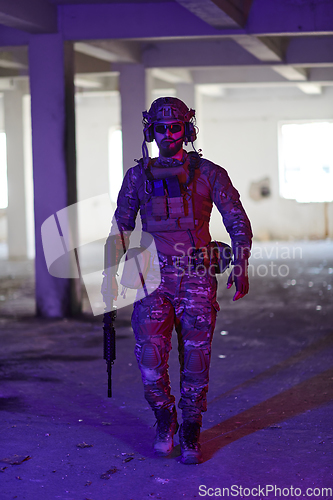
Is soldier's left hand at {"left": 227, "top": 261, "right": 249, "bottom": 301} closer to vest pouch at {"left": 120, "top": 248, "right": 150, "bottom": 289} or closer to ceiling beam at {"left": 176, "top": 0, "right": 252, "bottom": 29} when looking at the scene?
vest pouch at {"left": 120, "top": 248, "right": 150, "bottom": 289}

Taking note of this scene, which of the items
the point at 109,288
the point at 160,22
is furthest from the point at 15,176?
the point at 109,288

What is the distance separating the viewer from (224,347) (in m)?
5.75

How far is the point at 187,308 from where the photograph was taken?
127 inches

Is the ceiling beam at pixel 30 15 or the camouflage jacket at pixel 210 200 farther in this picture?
the ceiling beam at pixel 30 15

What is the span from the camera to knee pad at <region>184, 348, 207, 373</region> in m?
3.21

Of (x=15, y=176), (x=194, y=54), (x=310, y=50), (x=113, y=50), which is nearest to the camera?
(x=113, y=50)

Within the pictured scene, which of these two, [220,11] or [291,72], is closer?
[220,11]

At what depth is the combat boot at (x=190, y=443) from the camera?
3.18 m

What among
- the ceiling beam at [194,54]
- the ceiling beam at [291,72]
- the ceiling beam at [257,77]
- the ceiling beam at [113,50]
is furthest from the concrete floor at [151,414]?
the ceiling beam at [257,77]

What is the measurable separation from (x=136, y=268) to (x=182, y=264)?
0.24m

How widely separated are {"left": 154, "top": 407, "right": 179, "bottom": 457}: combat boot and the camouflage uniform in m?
0.06

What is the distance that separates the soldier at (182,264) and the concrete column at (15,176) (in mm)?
10642

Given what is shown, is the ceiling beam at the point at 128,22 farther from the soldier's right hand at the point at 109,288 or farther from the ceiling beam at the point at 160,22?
the soldier's right hand at the point at 109,288

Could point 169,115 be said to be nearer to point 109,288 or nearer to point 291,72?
point 109,288
